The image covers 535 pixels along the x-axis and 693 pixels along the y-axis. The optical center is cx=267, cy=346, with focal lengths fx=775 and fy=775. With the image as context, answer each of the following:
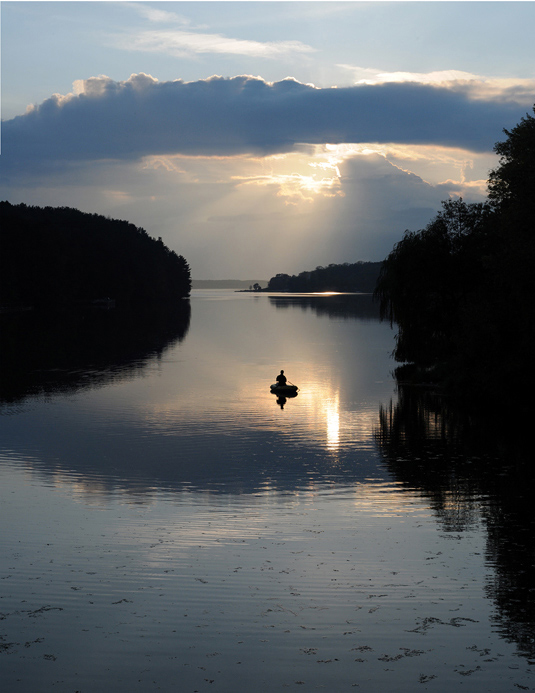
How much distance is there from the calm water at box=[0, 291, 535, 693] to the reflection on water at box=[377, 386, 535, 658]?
0.09 meters

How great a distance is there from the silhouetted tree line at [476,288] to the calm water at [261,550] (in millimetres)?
3590

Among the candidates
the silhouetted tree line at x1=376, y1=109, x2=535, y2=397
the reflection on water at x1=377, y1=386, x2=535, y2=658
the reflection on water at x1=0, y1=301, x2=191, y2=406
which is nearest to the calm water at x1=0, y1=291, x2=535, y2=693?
the reflection on water at x1=377, y1=386, x2=535, y2=658

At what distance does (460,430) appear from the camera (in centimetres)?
3272

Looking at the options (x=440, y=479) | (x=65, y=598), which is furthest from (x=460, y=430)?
(x=65, y=598)

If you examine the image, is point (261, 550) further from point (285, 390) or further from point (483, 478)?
point (285, 390)

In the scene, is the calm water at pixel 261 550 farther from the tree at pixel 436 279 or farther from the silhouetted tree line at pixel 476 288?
the tree at pixel 436 279

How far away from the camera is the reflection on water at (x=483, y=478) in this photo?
45.1 feet

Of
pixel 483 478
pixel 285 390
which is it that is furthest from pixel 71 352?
pixel 483 478

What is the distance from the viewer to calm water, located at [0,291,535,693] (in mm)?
10688

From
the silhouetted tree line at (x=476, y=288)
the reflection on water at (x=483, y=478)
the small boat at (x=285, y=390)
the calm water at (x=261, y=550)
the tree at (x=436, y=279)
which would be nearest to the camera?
the calm water at (x=261, y=550)

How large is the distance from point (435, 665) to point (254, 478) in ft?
44.3

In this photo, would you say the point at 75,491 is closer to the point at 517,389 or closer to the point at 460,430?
the point at 460,430

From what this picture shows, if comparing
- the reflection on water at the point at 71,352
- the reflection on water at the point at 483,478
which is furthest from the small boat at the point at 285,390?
the reflection on water at the point at 71,352

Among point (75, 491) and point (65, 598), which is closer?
point (65, 598)
